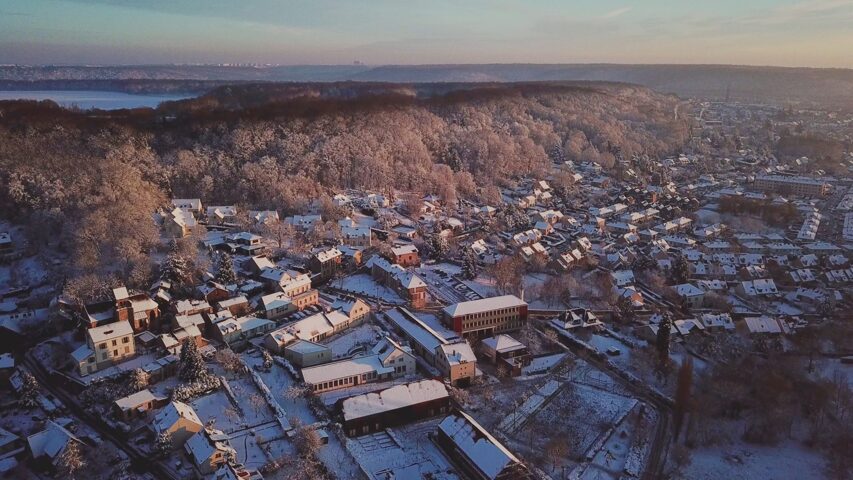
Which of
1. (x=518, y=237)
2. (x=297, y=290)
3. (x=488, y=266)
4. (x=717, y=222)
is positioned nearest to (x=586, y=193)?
(x=717, y=222)

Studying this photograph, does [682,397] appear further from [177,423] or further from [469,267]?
[177,423]

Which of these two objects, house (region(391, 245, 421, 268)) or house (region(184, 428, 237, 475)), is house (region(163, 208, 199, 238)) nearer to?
house (region(391, 245, 421, 268))

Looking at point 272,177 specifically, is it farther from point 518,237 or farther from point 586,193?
point 586,193

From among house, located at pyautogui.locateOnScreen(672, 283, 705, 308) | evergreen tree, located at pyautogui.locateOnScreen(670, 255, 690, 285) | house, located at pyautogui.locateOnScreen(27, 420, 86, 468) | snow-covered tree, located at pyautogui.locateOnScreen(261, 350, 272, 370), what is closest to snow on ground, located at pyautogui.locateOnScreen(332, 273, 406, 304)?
snow-covered tree, located at pyautogui.locateOnScreen(261, 350, 272, 370)

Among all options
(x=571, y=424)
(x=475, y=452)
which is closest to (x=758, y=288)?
(x=571, y=424)

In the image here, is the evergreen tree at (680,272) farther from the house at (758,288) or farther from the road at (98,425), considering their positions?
the road at (98,425)
